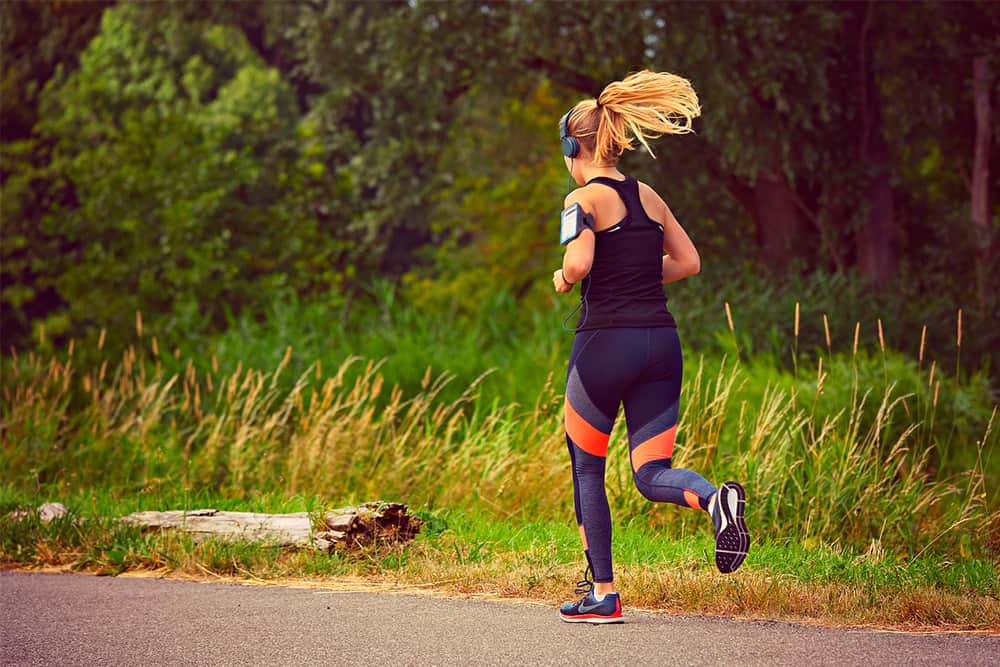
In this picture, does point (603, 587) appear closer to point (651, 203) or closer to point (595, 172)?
point (651, 203)

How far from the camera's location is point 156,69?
99.4 ft

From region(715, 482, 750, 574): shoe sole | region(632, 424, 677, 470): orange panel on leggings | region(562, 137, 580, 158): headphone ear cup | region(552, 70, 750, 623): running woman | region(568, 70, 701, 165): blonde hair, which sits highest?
region(568, 70, 701, 165): blonde hair

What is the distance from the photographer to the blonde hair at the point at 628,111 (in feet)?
16.8

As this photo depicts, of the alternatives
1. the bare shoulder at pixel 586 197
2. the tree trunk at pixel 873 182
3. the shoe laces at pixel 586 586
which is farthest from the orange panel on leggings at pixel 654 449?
the tree trunk at pixel 873 182

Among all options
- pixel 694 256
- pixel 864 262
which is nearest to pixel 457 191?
pixel 864 262

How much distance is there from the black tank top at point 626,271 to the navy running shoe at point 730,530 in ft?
2.65

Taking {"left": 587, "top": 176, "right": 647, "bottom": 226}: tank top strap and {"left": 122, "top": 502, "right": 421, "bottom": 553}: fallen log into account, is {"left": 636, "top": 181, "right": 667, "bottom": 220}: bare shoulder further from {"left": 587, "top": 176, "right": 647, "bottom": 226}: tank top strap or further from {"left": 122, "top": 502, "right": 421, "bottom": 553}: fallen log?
{"left": 122, "top": 502, "right": 421, "bottom": 553}: fallen log

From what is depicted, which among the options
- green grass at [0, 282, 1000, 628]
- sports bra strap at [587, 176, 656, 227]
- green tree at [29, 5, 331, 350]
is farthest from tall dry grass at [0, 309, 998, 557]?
green tree at [29, 5, 331, 350]

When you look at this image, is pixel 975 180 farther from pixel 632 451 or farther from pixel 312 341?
pixel 632 451

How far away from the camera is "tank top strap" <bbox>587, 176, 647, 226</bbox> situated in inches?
204

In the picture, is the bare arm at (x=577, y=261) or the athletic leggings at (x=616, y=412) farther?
the athletic leggings at (x=616, y=412)

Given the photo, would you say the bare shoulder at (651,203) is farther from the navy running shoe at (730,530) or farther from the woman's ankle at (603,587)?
the woman's ankle at (603,587)

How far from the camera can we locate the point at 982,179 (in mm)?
15094

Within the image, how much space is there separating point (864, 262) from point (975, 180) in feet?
5.33
